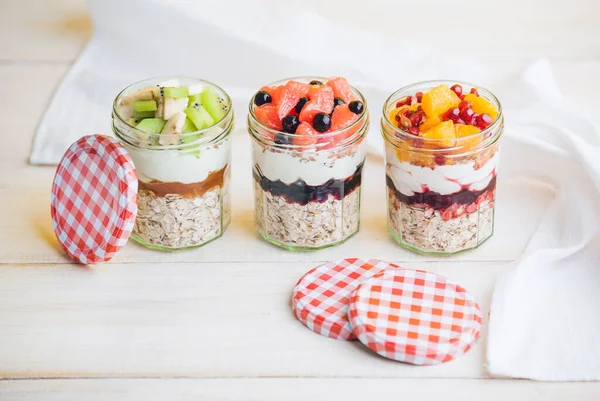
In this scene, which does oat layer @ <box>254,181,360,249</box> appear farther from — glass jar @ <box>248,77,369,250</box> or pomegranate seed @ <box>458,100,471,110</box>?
pomegranate seed @ <box>458,100,471,110</box>

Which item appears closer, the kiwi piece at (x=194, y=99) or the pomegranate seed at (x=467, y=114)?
the pomegranate seed at (x=467, y=114)

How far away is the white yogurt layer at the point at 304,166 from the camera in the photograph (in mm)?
1918

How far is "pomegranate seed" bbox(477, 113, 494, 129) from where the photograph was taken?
1888mm

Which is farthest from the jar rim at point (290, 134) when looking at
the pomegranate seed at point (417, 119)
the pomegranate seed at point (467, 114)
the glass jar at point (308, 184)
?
the pomegranate seed at point (467, 114)

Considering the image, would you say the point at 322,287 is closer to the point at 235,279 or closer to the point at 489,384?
the point at 235,279

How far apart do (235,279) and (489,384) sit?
1.89 feet

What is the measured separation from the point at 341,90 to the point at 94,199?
1.84 ft

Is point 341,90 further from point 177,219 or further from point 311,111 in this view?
point 177,219

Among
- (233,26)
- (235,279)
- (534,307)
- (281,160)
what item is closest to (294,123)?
(281,160)

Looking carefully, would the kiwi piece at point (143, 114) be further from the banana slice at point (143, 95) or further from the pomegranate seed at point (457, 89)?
the pomegranate seed at point (457, 89)

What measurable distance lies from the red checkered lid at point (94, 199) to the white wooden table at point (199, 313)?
6 centimetres

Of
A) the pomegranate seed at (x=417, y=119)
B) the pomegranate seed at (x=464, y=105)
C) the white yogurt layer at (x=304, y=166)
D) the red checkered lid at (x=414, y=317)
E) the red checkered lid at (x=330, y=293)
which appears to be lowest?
the red checkered lid at (x=330, y=293)

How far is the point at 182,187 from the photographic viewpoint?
1.96 m

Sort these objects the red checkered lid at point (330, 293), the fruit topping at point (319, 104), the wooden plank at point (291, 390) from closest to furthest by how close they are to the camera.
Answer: the wooden plank at point (291, 390)
the red checkered lid at point (330, 293)
the fruit topping at point (319, 104)
